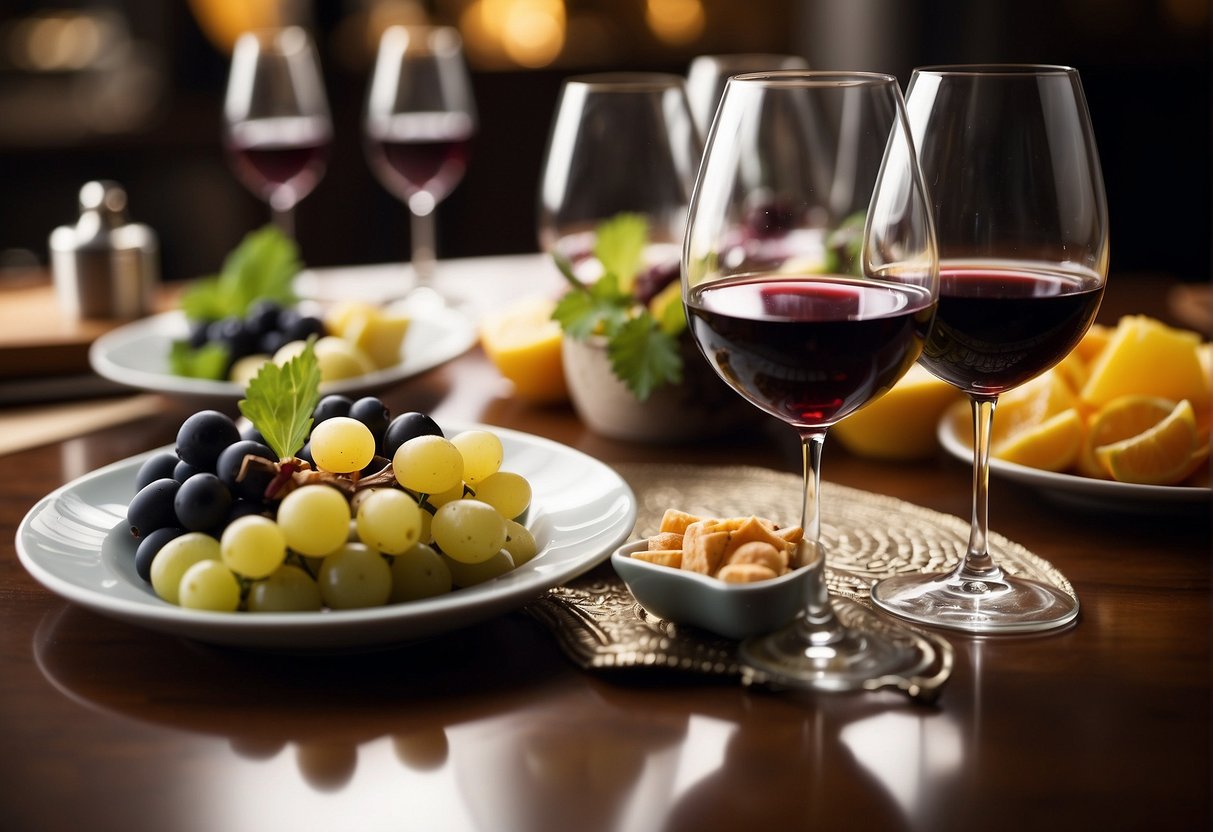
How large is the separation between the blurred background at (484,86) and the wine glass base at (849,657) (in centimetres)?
332

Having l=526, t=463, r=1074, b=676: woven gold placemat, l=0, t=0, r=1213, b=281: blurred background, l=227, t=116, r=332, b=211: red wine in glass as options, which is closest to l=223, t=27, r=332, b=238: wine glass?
l=227, t=116, r=332, b=211: red wine in glass

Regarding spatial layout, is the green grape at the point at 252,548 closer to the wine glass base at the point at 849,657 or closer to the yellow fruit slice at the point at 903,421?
the wine glass base at the point at 849,657

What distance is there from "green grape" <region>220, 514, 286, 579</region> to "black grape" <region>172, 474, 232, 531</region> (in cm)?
5

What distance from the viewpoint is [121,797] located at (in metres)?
0.64

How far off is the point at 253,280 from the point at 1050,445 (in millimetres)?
947

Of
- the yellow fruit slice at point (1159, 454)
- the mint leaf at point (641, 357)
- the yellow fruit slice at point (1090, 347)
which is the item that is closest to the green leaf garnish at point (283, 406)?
the mint leaf at point (641, 357)

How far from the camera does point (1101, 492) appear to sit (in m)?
0.98

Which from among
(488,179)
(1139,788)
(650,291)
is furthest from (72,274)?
(488,179)

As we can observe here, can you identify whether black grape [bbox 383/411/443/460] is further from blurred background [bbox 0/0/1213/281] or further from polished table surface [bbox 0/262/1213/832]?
blurred background [bbox 0/0/1213/281]

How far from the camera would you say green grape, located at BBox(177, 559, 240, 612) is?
735 millimetres

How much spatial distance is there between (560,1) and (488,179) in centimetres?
60

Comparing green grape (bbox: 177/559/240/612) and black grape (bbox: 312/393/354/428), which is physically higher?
black grape (bbox: 312/393/354/428)

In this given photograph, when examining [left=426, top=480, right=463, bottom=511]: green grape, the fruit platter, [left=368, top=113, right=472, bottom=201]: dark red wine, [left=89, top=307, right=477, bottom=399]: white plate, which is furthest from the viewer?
[left=368, top=113, right=472, bottom=201]: dark red wine

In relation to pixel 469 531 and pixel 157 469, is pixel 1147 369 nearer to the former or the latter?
pixel 469 531
